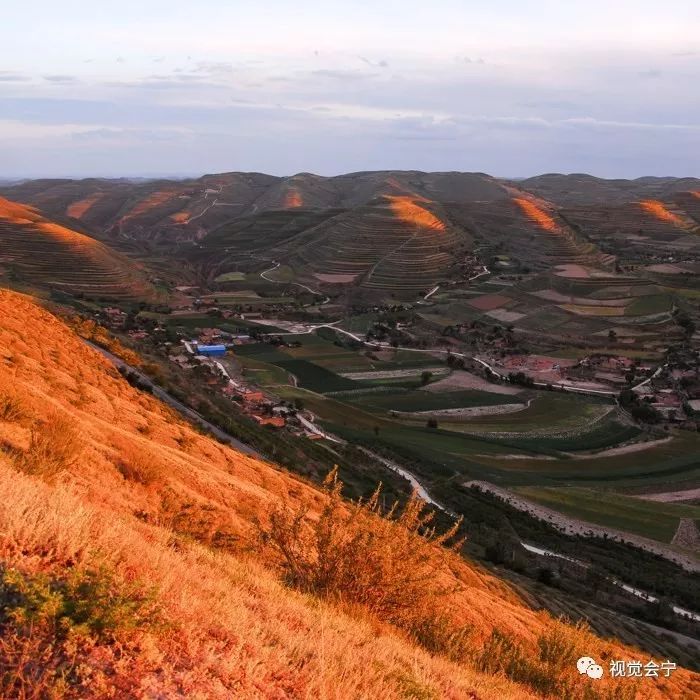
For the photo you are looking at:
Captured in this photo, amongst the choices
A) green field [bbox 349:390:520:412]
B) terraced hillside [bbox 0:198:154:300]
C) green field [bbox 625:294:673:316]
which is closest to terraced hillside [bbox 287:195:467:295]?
green field [bbox 625:294:673:316]

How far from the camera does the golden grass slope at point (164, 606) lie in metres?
3.54

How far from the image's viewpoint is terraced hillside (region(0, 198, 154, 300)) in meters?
89.5

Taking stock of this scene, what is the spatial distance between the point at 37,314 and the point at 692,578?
28.0m

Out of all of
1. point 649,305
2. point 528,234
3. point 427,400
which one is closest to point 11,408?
point 427,400

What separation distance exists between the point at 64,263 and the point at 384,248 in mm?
59684

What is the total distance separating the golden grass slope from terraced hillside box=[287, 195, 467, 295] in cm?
10019

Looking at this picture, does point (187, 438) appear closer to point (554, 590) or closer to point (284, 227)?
point (554, 590)

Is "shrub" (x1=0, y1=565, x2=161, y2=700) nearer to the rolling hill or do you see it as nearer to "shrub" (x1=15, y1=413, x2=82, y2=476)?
"shrub" (x1=15, y1=413, x2=82, y2=476)

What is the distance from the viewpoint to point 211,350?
69.7 m

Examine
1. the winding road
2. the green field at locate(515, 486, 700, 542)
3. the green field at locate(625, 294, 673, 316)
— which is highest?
the green field at locate(625, 294, 673, 316)

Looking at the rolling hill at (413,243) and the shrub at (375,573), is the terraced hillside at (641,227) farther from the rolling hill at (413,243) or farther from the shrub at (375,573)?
the shrub at (375,573)

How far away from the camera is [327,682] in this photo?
159 inches

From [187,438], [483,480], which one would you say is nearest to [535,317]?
[483,480]

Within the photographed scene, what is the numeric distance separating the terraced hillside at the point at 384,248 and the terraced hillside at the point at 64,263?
37.8 meters
